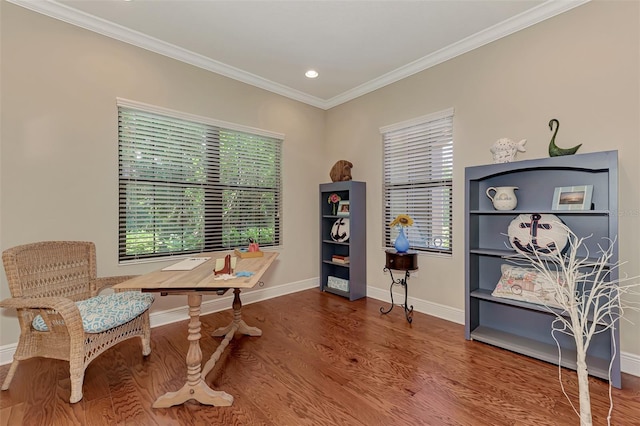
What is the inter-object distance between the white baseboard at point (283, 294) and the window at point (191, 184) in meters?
0.63

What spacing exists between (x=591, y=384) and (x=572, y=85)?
2263 millimetres

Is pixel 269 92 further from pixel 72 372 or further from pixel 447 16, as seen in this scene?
pixel 72 372

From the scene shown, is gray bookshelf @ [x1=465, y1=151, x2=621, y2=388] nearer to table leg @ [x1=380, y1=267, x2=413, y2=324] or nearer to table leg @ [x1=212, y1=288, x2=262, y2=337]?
table leg @ [x1=380, y1=267, x2=413, y2=324]

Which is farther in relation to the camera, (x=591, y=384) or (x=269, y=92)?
(x=269, y=92)

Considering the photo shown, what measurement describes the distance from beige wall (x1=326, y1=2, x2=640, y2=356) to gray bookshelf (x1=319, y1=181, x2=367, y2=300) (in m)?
0.25

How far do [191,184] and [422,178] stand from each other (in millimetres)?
2631

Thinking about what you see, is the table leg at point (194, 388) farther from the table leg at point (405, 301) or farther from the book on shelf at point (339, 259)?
the book on shelf at point (339, 259)

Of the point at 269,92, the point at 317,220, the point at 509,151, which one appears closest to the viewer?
the point at 509,151

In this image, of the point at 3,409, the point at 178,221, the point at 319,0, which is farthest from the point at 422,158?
the point at 3,409

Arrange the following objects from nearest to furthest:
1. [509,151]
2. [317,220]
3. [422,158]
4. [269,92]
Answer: [509,151], [422,158], [269,92], [317,220]

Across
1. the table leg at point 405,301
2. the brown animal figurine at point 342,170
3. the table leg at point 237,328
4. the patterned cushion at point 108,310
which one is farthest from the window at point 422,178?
the patterned cushion at point 108,310

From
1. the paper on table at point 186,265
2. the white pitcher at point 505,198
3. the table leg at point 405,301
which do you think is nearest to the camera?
the paper on table at point 186,265

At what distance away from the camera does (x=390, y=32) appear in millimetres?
2828

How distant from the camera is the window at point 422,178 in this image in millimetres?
3242
